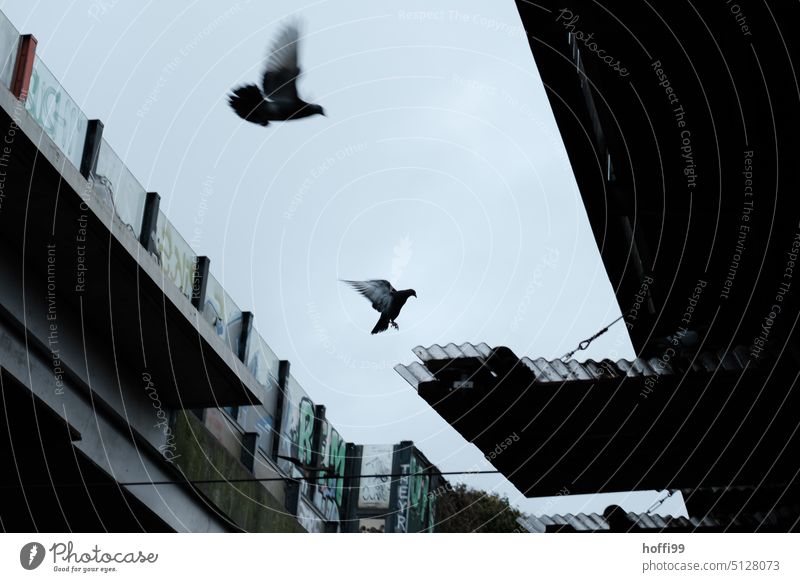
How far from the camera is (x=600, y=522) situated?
14156 millimetres

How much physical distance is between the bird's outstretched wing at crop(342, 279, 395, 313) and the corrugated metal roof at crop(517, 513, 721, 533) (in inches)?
171

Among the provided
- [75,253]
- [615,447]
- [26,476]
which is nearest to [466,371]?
[615,447]

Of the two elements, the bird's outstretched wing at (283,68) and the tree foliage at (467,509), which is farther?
the tree foliage at (467,509)

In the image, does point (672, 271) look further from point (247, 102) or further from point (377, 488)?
point (377, 488)

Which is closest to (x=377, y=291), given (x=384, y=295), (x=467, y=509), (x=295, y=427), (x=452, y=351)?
(x=384, y=295)

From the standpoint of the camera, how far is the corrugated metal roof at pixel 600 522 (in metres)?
13.6

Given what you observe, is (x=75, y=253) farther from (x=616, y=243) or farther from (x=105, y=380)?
(x=616, y=243)

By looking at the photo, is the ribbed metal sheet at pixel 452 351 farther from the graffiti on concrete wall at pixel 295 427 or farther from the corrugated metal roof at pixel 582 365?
the graffiti on concrete wall at pixel 295 427

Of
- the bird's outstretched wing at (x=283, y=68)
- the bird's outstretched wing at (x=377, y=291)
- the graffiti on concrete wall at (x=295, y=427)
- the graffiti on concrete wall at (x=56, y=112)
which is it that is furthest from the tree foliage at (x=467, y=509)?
the bird's outstretched wing at (x=283, y=68)

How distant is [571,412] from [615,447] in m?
0.75

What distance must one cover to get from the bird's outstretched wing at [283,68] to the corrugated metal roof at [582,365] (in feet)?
9.29

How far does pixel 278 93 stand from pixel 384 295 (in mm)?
2626

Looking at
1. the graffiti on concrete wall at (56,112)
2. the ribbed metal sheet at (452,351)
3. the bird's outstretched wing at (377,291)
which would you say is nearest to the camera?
the ribbed metal sheet at (452,351)

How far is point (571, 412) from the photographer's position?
10.5m
